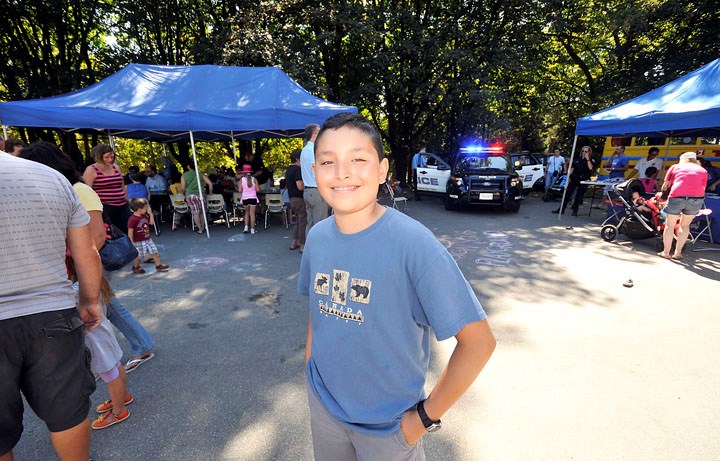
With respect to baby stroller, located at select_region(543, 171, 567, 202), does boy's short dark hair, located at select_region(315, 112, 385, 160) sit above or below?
above

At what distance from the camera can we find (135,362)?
307 cm

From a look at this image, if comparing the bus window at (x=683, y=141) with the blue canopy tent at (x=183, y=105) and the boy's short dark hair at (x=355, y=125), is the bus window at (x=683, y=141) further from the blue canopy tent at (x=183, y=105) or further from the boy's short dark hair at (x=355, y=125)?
the boy's short dark hair at (x=355, y=125)

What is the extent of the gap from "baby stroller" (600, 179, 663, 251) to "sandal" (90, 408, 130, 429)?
8.28m

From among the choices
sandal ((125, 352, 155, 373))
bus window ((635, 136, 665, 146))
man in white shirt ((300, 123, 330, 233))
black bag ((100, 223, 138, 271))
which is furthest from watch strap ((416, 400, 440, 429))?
bus window ((635, 136, 665, 146))

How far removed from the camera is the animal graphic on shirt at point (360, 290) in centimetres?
115

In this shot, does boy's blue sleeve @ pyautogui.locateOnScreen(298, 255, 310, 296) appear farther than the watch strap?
Yes

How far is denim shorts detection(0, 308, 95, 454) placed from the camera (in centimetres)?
153

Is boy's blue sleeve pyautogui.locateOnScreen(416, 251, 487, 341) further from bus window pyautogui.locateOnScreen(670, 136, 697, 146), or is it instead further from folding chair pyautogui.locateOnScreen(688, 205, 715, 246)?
bus window pyautogui.locateOnScreen(670, 136, 697, 146)

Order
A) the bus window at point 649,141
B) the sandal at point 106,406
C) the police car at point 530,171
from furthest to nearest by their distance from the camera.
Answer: the police car at point 530,171, the bus window at point 649,141, the sandal at point 106,406

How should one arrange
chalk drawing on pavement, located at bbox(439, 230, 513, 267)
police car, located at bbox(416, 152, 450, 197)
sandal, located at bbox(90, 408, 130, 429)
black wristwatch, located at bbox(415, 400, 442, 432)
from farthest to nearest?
1. police car, located at bbox(416, 152, 450, 197)
2. chalk drawing on pavement, located at bbox(439, 230, 513, 267)
3. sandal, located at bbox(90, 408, 130, 429)
4. black wristwatch, located at bbox(415, 400, 442, 432)

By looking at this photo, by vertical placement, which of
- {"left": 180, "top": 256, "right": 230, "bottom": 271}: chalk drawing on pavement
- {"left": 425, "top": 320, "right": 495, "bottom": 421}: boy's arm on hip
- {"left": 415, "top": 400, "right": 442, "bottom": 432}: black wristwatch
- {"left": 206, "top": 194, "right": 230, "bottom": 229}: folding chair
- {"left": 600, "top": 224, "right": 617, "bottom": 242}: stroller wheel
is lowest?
{"left": 180, "top": 256, "right": 230, "bottom": 271}: chalk drawing on pavement

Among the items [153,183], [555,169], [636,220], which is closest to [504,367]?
[636,220]

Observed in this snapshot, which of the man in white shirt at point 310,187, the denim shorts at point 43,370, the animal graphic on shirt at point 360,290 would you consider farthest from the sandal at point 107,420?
the man in white shirt at point 310,187

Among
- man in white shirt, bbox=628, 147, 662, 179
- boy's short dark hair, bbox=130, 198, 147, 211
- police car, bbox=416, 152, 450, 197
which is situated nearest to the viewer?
boy's short dark hair, bbox=130, 198, 147, 211
